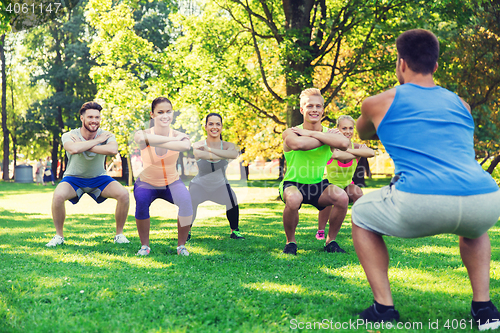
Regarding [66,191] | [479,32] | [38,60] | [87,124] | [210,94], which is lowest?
[66,191]

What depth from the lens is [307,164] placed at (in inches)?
245

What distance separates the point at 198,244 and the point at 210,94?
9575 millimetres

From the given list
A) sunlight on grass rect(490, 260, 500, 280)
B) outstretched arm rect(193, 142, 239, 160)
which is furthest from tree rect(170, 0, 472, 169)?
sunlight on grass rect(490, 260, 500, 280)

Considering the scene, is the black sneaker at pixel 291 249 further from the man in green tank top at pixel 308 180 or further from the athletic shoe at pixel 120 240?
the athletic shoe at pixel 120 240

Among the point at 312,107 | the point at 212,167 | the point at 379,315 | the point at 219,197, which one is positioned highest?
the point at 312,107

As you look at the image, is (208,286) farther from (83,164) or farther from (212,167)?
Answer: (83,164)

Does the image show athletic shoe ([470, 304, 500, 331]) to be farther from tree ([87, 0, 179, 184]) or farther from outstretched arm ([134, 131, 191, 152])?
tree ([87, 0, 179, 184])

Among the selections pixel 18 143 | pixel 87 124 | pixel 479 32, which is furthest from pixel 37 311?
pixel 18 143

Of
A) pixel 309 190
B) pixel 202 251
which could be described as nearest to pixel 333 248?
pixel 309 190

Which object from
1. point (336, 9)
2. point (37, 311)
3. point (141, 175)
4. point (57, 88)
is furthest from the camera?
point (57, 88)

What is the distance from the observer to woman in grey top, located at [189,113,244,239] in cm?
710

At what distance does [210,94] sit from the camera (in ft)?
A: 51.3

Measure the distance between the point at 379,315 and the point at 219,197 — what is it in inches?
181

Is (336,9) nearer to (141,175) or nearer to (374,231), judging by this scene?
(141,175)
